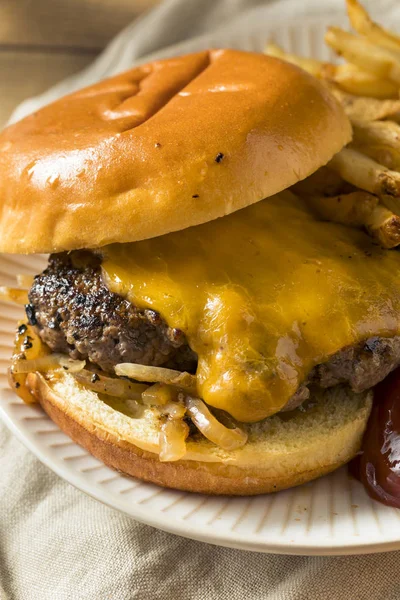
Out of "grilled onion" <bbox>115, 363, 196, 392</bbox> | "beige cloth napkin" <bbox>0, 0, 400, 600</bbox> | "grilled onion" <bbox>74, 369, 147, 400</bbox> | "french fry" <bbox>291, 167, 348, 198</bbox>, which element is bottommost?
"beige cloth napkin" <bbox>0, 0, 400, 600</bbox>

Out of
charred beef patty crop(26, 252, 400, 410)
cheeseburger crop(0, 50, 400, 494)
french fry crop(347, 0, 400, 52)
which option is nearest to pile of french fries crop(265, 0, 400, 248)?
french fry crop(347, 0, 400, 52)

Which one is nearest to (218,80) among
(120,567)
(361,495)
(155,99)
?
(155,99)

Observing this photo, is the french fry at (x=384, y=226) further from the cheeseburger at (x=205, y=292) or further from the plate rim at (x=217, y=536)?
the plate rim at (x=217, y=536)

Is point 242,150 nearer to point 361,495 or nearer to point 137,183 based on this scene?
point 137,183

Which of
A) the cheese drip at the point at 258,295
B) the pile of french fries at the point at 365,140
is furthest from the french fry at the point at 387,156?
the cheese drip at the point at 258,295

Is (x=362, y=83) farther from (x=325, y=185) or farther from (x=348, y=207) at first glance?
(x=348, y=207)

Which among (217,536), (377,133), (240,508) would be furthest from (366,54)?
(217,536)

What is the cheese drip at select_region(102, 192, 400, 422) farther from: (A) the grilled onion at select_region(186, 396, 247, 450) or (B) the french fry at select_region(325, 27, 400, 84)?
(B) the french fry at select_region(325, 27, 400, 84)
